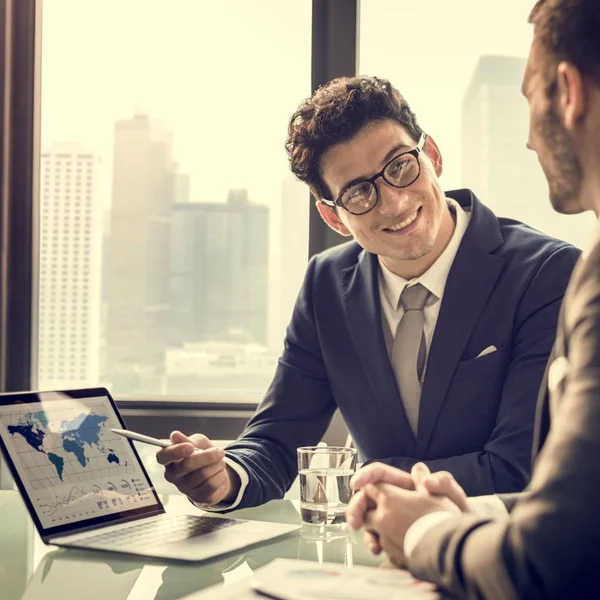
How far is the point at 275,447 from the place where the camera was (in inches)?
73.1

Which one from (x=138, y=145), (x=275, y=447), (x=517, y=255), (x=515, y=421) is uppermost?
(x=138, y=145)

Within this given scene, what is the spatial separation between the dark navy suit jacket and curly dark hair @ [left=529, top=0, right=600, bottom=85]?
0.84 metres

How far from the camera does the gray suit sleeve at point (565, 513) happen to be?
27.3 inches

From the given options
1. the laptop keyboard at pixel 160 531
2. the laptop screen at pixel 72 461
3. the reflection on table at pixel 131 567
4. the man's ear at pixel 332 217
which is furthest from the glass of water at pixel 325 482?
the man's ear at pixel 332 217

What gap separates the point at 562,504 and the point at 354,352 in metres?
1.24

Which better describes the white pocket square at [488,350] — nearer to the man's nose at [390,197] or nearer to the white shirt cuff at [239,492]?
the man's nose at [390,197]

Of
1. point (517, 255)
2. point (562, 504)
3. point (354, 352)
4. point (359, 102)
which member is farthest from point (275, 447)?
point (562, 504)

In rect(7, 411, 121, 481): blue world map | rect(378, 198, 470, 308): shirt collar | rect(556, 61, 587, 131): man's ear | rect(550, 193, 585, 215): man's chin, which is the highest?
rect(556, 61, 587, 131): man's ear

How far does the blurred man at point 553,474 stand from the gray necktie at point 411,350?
655mm

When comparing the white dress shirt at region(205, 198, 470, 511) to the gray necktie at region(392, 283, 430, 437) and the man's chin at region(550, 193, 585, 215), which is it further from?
the man's chin at region(550, 193, 585, 215)

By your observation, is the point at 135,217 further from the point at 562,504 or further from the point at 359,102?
the point at 562,504

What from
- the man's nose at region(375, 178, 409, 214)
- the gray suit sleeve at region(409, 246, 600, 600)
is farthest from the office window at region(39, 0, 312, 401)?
the gray suit sleeve at region(409, 246, 600, 600)

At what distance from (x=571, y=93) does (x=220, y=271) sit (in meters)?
1.71

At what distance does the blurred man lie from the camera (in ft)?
2.29
